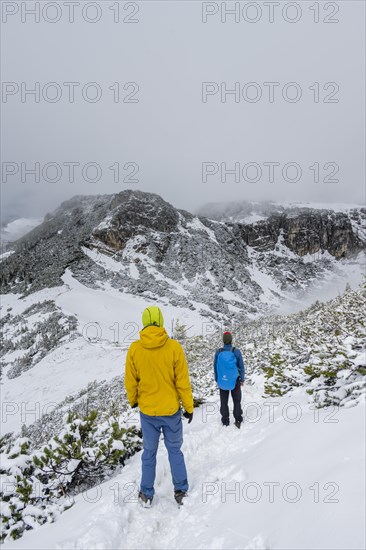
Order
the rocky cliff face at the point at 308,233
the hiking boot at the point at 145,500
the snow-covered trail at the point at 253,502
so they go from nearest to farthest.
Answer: the snow-covered trail at the point at 253,502 < the hiking boot at the point at 145,500 < the rocky cliff face at the point at 308,233

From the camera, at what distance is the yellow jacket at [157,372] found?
4008 millimetres

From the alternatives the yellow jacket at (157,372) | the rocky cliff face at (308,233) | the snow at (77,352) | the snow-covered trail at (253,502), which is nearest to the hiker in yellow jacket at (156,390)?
the yellow jacket at (157,372)

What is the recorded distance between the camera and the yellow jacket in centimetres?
401

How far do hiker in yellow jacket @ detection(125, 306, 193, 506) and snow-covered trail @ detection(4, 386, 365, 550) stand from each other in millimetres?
313

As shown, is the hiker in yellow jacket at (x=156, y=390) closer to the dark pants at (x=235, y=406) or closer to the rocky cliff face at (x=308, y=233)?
the dark pants at (x=235, y=406)

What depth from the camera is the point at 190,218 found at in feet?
274

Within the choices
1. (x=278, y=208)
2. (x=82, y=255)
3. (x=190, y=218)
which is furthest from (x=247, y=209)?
(x=82, y=255)

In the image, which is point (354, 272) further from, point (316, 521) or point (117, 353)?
point (316, 521)

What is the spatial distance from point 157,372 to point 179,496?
1505 mm

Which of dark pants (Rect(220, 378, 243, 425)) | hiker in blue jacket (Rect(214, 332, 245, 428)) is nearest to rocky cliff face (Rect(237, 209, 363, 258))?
hiker in blue jacket (Rect(214, 332, 245, 428))

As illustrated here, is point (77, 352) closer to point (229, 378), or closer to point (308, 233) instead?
point (229, 378)

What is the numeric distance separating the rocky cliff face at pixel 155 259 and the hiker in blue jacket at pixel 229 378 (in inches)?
1715

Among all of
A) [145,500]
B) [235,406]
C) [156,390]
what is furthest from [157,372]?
[235,406]

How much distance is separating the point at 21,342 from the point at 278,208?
113 m
